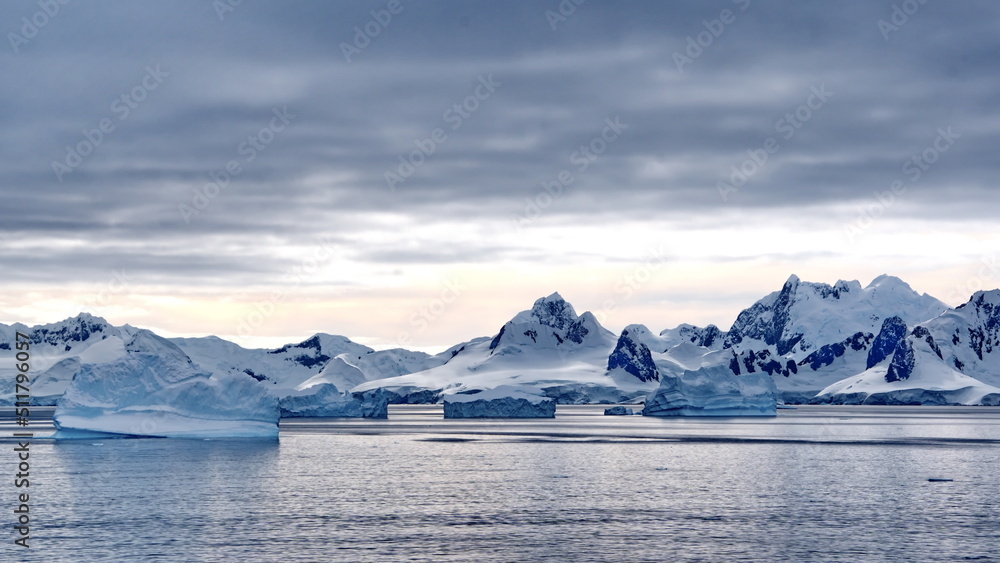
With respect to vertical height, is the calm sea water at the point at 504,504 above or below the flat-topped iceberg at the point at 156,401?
below

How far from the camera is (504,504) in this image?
58.1m

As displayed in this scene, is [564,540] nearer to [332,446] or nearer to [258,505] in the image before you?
[258,505]

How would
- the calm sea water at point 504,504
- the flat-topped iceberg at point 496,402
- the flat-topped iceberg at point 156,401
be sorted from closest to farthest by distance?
1. the calm sea water at point 504,504
2. the flat-topped iceberg at point 156,401
3. the flat-topped iceberg at point 496,402

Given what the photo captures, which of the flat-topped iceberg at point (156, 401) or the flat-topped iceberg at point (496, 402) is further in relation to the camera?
the flat-topped iceberg at point (496, 402)

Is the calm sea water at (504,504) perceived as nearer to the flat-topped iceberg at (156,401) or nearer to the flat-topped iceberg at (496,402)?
the flat-topped iceberg at (156,401)

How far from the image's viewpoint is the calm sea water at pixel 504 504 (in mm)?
42906

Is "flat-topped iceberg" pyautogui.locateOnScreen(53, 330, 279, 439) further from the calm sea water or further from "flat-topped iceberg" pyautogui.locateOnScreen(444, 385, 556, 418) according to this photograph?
"flat-topped iceberg" pyautogui.locateOnScreen(444, 385, 556, 418)

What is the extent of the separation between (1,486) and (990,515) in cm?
5348

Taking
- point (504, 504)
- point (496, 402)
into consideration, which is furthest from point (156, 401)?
point (496, 402)

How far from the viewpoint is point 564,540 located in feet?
149

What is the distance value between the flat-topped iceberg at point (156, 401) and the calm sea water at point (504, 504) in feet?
8.27

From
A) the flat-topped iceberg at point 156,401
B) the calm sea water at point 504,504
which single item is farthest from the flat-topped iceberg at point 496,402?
the calm sea water at point 504,504

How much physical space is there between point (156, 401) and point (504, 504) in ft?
175

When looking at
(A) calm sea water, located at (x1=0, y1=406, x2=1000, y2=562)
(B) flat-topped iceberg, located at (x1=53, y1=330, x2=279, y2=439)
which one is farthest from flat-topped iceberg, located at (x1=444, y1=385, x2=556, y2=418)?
(A) calm sea water, located at (x1=0, y1=406, x2=1000, y2=562)
